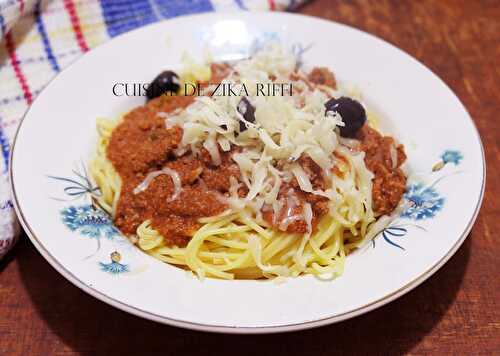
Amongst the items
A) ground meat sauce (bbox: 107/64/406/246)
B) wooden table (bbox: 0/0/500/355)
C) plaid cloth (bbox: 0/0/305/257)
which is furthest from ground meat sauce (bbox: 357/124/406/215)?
plaid cloth (bbox: 0/0/305/257)

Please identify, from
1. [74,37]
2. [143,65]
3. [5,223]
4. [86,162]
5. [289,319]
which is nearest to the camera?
[289,319]

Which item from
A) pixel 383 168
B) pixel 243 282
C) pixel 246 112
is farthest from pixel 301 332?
pixel 246 112

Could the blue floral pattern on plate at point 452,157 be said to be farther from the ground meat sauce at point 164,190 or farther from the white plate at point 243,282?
the ground meat sauce at point 164,190

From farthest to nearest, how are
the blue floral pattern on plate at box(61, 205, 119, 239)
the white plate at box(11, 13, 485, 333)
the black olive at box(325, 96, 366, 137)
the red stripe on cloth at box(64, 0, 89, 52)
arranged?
the red stripe on cloth at box(64, 0, 89, 52)
the black olive at box(325, 96, 366, 137)
the blue floral pattern on plate at box(61, 205, 119, 239)
the white plate at box(11, 13, 485, 333)

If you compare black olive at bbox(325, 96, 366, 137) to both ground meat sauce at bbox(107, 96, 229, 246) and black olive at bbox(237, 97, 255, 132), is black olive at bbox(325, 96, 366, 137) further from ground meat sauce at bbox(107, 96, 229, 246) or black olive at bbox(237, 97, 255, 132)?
ground meat sauce at bbox(107, 96, 229, 246)

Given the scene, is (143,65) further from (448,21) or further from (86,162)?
(448,21)

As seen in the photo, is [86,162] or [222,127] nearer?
[222,127]

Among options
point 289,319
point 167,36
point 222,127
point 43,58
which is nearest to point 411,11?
point 167,36
